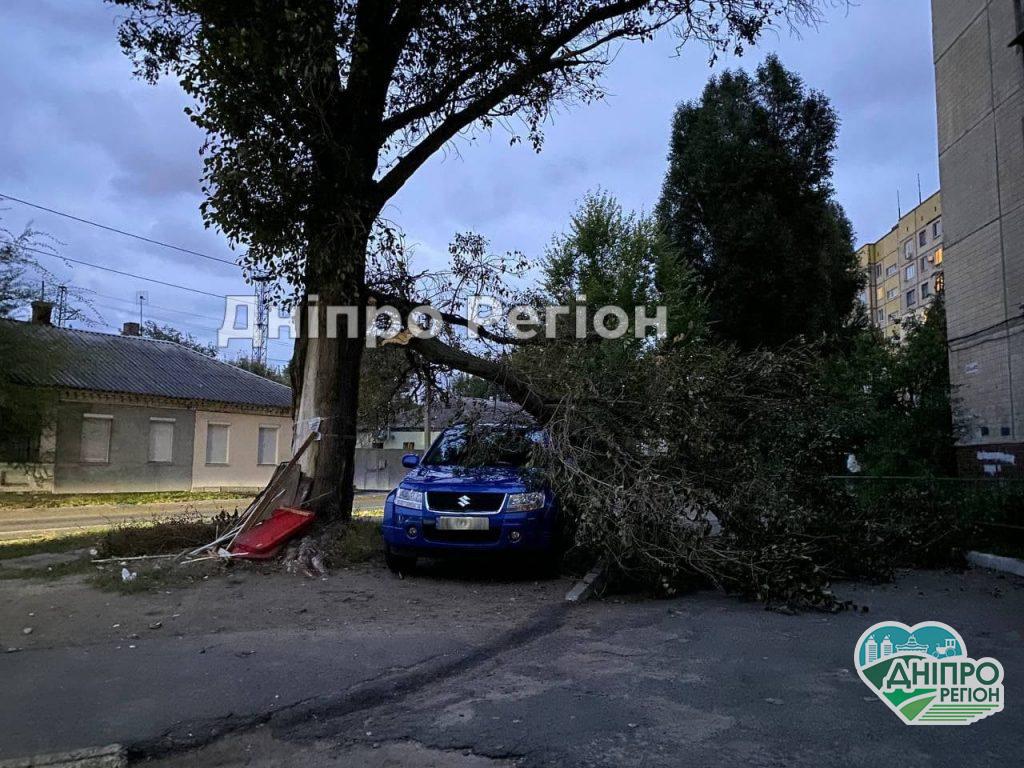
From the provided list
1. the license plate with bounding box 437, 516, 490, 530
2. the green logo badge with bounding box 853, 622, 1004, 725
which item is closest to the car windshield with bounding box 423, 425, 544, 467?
the license plate with bounding box 437, 516, 490, 530

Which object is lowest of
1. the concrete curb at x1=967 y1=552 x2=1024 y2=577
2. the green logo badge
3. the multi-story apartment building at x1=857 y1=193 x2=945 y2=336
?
the green logo badge

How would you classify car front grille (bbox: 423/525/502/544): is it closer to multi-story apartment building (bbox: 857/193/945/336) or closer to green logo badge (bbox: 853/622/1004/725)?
green logo badge (bbox: 853/622/1004/725)

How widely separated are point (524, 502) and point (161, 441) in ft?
81.6

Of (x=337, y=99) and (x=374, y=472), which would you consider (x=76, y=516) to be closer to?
(x=337, y=99)

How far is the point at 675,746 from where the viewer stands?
3.68 m

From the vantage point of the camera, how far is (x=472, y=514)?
7.77 m

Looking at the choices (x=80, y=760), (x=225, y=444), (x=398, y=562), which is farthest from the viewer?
(x=225, y=444)

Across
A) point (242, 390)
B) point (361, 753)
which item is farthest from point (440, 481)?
point (242, 390)

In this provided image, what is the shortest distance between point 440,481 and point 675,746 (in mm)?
4761

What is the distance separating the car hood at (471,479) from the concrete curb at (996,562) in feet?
19.7

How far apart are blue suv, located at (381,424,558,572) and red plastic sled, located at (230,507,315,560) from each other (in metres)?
1.26

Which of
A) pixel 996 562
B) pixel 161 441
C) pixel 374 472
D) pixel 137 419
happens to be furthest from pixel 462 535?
pixel 374 472

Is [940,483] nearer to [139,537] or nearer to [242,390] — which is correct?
[139,537]

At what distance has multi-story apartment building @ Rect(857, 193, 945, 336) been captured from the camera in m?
70.3
